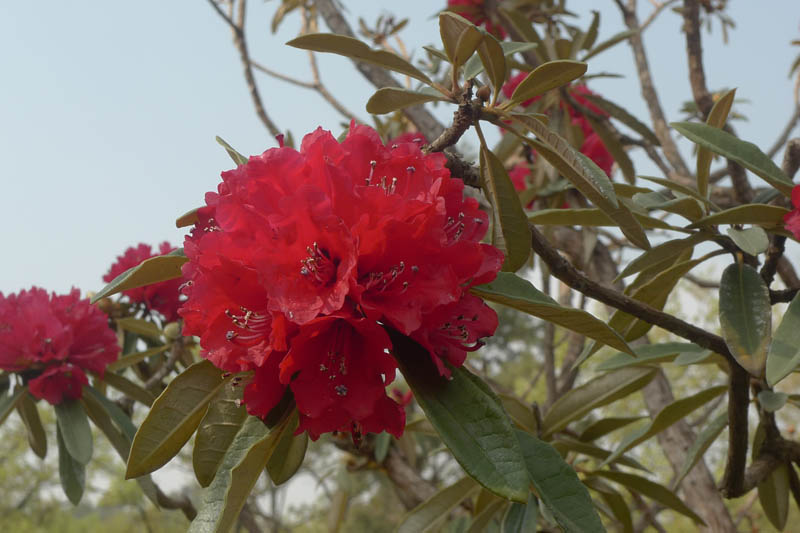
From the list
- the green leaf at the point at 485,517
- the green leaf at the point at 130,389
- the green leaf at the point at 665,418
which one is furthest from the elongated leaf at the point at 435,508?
the green leaf at the point at 130,389

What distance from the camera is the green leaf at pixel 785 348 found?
2.95 feet

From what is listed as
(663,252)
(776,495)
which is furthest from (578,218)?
(776,495)

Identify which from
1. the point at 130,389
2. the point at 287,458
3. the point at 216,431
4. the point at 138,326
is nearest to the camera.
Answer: the point at 216,431

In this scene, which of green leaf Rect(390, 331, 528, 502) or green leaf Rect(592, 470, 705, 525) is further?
green leaf Rect(592, 470, 705, 525)

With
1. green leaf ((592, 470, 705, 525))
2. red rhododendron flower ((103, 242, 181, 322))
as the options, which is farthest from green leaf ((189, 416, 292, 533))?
red rhododendron flower ((103, 242, 181, 322))

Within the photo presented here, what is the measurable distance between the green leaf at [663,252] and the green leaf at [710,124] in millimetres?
154

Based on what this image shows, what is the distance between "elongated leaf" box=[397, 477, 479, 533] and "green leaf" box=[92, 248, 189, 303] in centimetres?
93

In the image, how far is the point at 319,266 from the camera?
0.76 meters

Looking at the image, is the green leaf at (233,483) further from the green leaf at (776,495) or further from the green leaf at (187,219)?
the green leaf at (776,495)

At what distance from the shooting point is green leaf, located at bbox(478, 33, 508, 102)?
3.09 ft

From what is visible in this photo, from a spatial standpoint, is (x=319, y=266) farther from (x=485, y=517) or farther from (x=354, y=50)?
(x=485, y=517)

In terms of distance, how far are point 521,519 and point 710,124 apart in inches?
32.0

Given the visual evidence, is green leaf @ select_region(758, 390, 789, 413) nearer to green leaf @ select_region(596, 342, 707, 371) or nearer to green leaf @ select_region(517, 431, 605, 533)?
green leaf @ select_region(596, 342, 707, 371)

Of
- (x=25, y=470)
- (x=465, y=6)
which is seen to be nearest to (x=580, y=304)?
(x=465, y=6)
